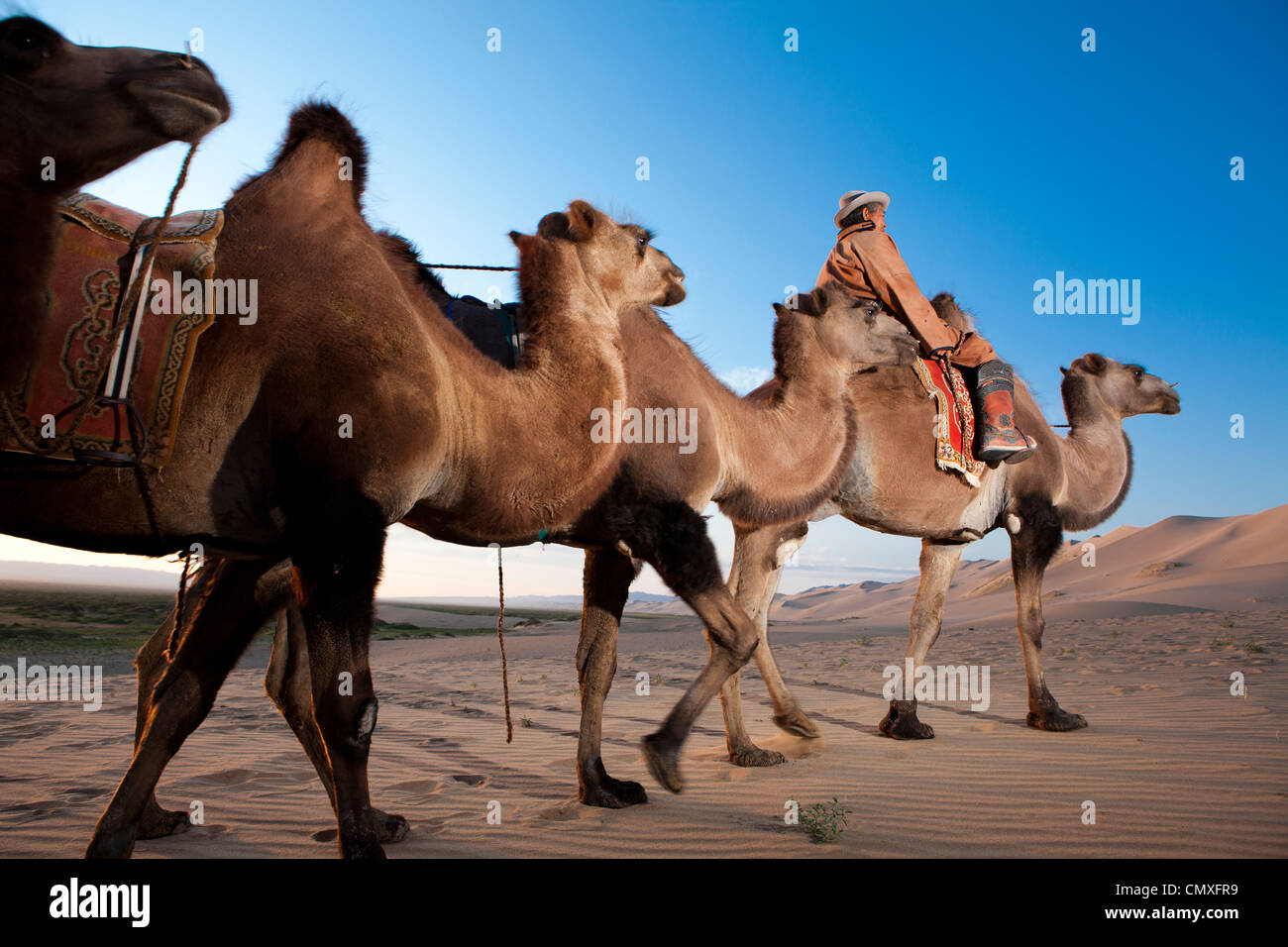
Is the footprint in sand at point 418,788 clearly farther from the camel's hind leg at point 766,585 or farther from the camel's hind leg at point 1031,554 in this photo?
the camel's hind leg at point 1031,554

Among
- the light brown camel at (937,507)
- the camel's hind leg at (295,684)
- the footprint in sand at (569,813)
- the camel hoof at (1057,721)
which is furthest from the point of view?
the camel hoof at (1057,721)

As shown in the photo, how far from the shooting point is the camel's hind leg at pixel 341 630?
3.15m

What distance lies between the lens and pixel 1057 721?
725cm

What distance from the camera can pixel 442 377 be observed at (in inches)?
140

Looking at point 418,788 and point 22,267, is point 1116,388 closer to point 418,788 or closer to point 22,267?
point 418,788

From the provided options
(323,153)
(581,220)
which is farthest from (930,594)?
(323,153)

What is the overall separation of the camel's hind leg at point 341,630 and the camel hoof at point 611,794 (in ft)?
5.87

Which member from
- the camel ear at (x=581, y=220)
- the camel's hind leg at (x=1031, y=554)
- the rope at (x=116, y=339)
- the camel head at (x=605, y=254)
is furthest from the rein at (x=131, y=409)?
the camel's hind leg at (x=1031, y=554)

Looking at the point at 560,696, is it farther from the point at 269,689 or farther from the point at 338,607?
the point at 338,607

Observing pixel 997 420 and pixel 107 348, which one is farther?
pixel 997 420

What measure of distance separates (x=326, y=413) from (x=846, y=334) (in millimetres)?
4173

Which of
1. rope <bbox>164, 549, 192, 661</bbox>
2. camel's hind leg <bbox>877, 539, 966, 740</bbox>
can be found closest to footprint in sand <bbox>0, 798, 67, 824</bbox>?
rope <bbox>164, 549, 192, 661</bbox>

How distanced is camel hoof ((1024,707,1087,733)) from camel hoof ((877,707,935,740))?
0.98 meters
